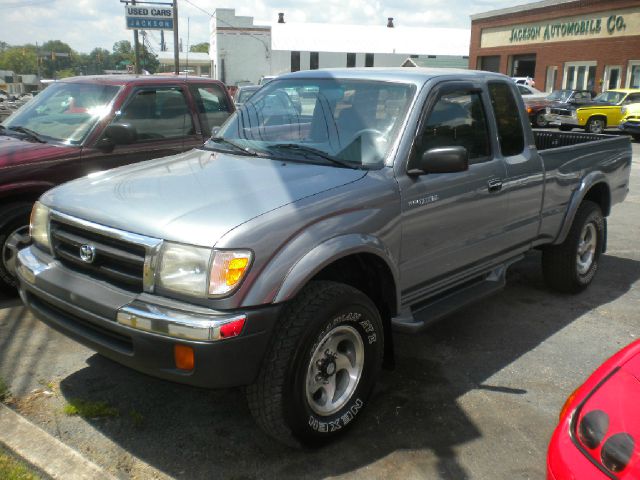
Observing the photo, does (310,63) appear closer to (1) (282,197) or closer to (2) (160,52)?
(2) (160,52)

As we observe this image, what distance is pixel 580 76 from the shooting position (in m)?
33.3

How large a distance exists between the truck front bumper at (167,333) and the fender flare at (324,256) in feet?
0.40

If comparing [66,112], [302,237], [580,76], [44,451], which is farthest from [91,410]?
[580,76]

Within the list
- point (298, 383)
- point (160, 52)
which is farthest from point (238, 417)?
point (160, 52)

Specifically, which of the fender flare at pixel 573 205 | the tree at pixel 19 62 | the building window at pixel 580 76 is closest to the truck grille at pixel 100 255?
the fender flare at pixel 573 205

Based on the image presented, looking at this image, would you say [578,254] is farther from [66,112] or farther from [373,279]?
[66,112]

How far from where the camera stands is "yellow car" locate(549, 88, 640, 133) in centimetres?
2217

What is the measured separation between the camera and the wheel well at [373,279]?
11.3 ft

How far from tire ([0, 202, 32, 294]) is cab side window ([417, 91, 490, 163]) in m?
3.20

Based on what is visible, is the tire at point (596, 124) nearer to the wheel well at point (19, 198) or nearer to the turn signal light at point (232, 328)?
the wheel well at point (19, 198)

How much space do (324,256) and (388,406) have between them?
1.18m

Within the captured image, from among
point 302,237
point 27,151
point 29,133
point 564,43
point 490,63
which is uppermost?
point 564,43

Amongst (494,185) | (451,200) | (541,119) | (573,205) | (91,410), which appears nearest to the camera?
(91,410)

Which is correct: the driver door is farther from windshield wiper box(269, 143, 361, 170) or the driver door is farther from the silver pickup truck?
windshield wiper box(269, 143, 361, 170)
